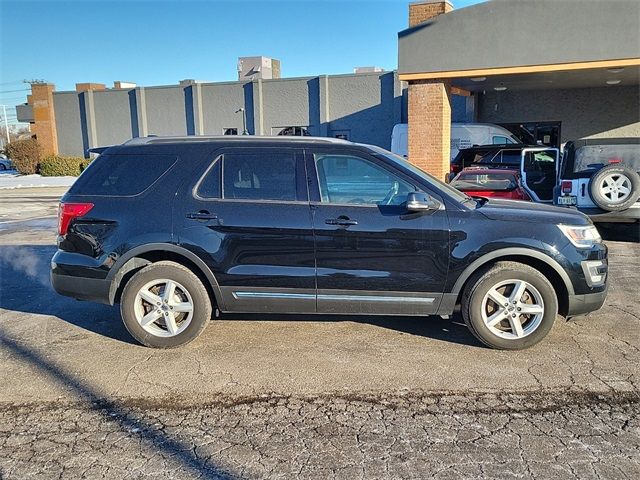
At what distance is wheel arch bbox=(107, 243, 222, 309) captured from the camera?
4.79 m

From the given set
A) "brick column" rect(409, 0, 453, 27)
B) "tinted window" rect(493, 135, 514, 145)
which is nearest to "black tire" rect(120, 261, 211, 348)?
"brick column" rect(409, 0, 453, 27)

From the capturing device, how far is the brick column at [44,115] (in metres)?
39.1

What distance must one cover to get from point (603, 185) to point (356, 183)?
227 inches

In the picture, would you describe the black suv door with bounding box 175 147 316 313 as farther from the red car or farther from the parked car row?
the parked car row

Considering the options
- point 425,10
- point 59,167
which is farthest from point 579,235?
point 59,167

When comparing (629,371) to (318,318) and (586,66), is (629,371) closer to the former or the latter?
(318,318)

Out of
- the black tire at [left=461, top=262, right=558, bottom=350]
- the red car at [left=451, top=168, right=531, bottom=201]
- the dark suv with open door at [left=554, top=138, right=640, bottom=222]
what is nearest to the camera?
the black tire at [left=461, top=262, right=558, bottom=350]

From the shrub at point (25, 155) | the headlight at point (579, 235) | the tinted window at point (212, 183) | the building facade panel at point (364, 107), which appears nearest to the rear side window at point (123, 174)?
the tinted window at point (212, 183)

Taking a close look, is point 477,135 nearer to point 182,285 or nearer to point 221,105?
point 182,285

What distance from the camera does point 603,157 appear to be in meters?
9.39

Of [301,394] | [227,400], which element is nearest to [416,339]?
[301,394]

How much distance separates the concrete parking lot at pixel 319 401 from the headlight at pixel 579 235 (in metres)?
0.93

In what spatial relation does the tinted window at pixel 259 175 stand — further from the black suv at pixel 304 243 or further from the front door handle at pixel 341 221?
the front door handle at pixel 341 221

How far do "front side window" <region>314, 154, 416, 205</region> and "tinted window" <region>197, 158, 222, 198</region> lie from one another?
0.90m
